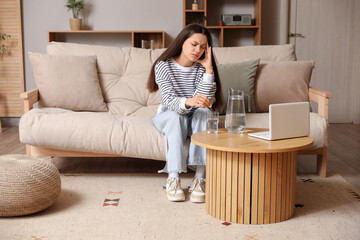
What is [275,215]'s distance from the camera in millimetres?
2014

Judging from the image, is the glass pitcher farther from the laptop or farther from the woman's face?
the woman's face

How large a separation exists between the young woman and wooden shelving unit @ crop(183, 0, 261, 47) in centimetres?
243

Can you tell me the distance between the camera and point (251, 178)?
6.43ft

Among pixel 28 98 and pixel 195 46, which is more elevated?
pixel 195 46

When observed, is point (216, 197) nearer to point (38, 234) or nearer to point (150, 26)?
point (38, 234)

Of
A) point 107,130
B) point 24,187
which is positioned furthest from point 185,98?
point 24,187

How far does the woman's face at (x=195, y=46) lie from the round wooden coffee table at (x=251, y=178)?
554 millimetres

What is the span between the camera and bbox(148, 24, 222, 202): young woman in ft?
7.64

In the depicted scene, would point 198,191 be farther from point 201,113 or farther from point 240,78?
point 240,78

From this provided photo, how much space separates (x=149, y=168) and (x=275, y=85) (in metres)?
1.05

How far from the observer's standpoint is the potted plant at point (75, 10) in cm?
491

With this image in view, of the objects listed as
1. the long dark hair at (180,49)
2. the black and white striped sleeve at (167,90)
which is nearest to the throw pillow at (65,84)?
the long dark hair at (180,49)

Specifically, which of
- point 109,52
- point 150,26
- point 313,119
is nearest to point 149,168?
point 109,52

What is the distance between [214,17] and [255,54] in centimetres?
204
